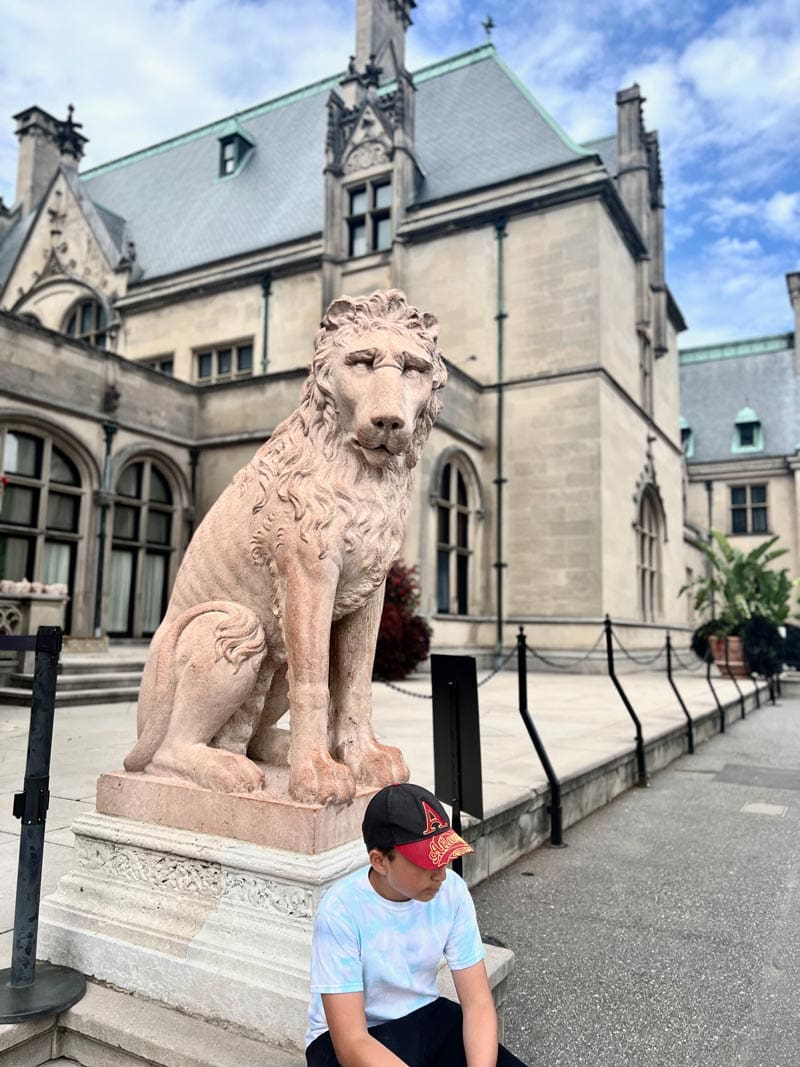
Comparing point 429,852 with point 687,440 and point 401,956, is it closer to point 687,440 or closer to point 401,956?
point 401,956

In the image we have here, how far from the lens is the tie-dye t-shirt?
1.65 m

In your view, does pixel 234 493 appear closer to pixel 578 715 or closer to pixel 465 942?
pixel 465 942

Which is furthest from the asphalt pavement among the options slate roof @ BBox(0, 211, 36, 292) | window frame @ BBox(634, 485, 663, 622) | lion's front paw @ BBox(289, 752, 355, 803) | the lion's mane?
slate roof @ BBox(0, 211, 36, 292)

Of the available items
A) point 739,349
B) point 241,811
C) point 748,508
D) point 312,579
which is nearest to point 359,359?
point 312,579

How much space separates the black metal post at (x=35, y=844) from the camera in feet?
6.97

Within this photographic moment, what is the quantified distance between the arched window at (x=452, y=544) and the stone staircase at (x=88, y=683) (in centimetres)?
667

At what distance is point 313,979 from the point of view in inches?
65.0

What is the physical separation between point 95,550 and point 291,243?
981 centimetres

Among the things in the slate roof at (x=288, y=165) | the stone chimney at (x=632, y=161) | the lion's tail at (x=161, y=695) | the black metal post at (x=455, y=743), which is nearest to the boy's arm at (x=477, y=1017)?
the lion's tail at (x=161, y=695)

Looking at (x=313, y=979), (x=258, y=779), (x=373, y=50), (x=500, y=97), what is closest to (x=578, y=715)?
(x=258, y=779)

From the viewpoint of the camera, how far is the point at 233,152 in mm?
23141

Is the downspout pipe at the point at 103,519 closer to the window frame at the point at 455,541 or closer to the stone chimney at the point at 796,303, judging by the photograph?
the window frame at the point at 455,541

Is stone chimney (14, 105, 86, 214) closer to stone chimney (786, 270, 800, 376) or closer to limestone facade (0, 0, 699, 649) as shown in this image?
limestone facade (0, 0, 699, 649)

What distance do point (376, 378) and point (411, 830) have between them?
1416mm
